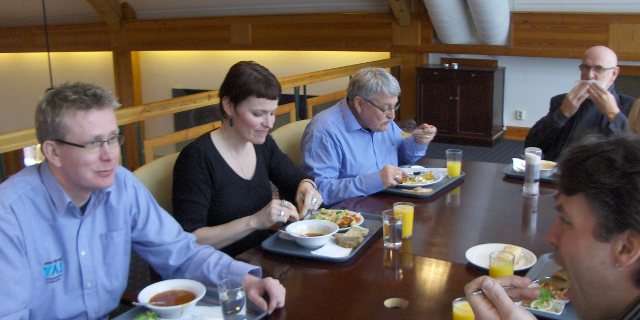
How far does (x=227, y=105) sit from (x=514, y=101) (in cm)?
482

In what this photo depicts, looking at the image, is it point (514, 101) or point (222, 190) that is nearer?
point (222, 190)

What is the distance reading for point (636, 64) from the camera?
5820mm

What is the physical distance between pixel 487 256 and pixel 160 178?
1138 millimetres

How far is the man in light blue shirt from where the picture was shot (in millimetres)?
2613

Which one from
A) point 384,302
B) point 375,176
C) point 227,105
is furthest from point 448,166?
point 384,302

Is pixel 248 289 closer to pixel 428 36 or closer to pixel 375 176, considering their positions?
pixel 375 176

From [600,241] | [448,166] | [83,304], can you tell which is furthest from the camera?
[448,166]

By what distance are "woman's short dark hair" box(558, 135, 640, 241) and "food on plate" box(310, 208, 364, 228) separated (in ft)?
3.24

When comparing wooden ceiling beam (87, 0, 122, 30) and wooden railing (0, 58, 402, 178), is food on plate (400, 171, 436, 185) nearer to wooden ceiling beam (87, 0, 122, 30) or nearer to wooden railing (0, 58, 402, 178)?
wooden railing (0, 58, 402, 178)

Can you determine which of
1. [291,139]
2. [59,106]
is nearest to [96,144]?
[59,106]

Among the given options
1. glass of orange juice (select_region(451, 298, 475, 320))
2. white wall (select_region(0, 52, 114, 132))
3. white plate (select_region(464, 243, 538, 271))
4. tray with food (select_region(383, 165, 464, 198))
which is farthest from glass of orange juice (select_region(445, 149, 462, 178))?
white wall (select_region(0, 52, 114, 132))

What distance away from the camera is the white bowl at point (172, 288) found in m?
1.42

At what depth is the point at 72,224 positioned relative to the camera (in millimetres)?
1560

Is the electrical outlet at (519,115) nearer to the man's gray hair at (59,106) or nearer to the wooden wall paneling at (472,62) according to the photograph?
the wooden wall paneling at (472,62)
